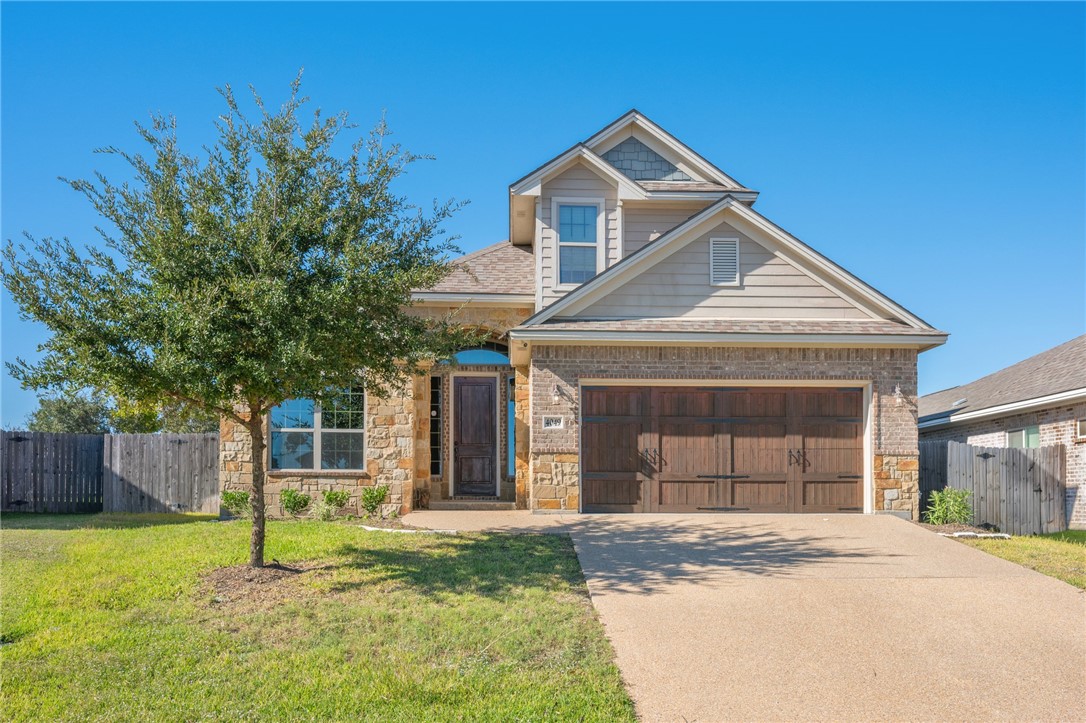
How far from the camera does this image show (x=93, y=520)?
15477mm

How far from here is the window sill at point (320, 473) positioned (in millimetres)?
14562

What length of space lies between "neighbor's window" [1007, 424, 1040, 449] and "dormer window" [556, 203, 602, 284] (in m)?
9.56

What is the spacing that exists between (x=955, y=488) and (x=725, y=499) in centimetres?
383

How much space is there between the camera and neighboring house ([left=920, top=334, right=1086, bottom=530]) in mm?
15523

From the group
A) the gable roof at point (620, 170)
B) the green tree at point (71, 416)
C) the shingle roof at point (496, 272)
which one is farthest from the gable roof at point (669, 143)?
the green tree at point (71, 416)

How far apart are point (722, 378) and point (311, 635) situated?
8340mm

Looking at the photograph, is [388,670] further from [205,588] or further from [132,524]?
[132,524]

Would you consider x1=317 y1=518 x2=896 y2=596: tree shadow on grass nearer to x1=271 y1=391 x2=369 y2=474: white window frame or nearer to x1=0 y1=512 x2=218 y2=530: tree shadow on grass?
x1=271 y1=391 x2=369 y2=474: white window frame

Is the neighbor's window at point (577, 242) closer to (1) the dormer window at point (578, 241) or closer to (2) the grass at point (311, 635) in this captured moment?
(1) the dormer window at point (578, 241)

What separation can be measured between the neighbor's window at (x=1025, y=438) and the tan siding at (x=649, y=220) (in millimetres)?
8194

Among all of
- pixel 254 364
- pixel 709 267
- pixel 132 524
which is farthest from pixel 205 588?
pixel 709 267

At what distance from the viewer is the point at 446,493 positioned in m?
16.1

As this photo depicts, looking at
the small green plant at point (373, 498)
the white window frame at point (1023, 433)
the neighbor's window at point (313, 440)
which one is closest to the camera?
the small green plant at point (373, 498)

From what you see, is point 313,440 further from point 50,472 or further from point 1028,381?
point 1028,381
